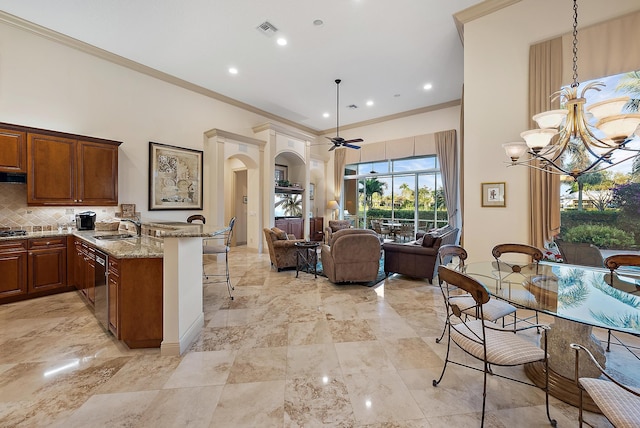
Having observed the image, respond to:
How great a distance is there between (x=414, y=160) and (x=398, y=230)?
2.25m

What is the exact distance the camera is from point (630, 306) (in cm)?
178

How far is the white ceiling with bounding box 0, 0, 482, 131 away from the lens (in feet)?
11.8

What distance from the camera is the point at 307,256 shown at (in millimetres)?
5328

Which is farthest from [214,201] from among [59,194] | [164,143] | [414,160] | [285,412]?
[414,160]

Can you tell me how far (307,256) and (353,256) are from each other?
4.34ft

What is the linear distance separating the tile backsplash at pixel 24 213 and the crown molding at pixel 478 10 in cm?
694

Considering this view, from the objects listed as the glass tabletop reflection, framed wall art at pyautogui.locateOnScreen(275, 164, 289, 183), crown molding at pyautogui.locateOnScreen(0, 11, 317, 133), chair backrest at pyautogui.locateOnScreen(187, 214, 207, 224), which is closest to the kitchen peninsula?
the glass tabletop reflection

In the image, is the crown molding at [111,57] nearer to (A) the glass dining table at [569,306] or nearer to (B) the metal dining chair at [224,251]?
(B) the metal dining chair at [224,251]

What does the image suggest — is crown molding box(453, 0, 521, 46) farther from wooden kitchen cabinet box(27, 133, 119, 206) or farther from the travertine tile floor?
wooden kitchen cabinet box(27, 133, 119, 206)

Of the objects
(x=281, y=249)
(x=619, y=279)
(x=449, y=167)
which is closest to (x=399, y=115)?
(x=449, y=167)

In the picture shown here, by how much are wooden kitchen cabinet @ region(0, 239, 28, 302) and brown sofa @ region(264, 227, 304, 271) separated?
3.54 meters

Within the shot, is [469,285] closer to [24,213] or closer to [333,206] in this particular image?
[24,213]

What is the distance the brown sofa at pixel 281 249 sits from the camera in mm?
5178

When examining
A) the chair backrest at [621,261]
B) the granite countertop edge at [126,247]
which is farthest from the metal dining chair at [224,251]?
the chair backrest at [621,261]
